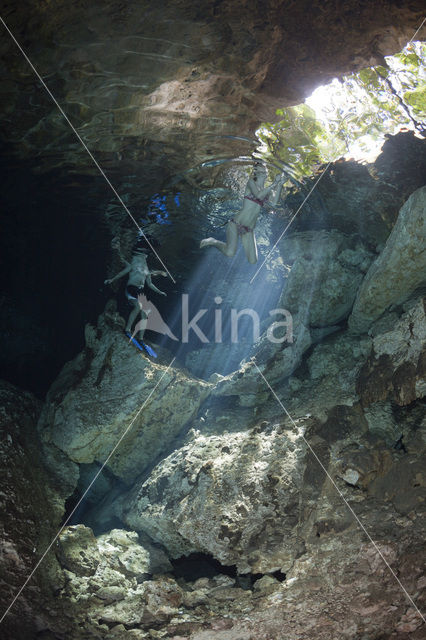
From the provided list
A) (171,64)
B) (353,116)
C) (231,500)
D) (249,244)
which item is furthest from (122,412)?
(353,116)

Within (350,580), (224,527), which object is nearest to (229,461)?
(224,527)

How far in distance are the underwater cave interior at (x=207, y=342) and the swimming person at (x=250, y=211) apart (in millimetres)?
365

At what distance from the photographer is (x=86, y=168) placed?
6168 mm

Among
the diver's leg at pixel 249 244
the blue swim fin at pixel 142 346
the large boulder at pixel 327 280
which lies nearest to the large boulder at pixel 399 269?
the large boulder at pixel 327 280

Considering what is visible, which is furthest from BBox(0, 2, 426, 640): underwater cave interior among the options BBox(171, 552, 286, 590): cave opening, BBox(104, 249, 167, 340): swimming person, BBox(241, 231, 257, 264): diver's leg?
BBox(241, 231, 257, 264): diver's leg

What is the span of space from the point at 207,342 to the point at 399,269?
12.2 ft

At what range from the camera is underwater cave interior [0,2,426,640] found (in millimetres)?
4461

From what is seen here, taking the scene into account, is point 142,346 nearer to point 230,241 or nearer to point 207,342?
point 207,342

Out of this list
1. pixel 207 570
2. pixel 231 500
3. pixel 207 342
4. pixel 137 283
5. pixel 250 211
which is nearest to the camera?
pixel 207 570

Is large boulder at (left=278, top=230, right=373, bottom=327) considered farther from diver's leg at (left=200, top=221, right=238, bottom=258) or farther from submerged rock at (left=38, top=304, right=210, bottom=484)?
submerged rock at (left=38, top=304, right=210, bottom=484)

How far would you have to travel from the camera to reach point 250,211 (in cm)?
594

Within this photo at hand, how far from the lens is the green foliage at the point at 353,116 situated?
4809 mm

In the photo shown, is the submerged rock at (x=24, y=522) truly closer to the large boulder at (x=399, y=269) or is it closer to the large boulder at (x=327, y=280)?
the large boulder at (x=327, y=280)

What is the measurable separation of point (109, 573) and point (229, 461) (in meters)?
1.84
